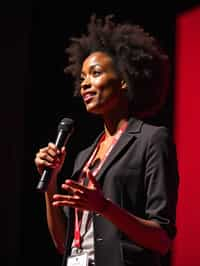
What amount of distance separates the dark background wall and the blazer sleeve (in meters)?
1.21

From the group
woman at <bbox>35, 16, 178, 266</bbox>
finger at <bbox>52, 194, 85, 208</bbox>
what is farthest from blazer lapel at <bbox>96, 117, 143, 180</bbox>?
finger at <bbox>52, 194, 85, 208</bbox>

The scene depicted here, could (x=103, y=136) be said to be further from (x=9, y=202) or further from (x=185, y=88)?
(x=9, y=202)

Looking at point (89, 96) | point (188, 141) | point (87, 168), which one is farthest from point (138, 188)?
point (188, 141)

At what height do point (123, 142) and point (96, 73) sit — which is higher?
point (96, 73)

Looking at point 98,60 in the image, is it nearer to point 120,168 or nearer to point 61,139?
point 61,139

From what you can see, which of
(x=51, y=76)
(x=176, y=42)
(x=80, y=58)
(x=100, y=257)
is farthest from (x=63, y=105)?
(x=100, y=257)

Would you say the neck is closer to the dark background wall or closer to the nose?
the nose

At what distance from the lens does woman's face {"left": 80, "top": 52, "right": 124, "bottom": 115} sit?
5.70 ft

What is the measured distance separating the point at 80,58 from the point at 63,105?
90 cm

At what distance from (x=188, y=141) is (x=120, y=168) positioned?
780 millimetres

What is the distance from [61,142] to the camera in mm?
1666

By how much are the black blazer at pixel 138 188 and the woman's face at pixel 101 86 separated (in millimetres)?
163

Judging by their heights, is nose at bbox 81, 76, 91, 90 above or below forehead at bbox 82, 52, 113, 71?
below

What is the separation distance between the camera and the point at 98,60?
1.81 meters
